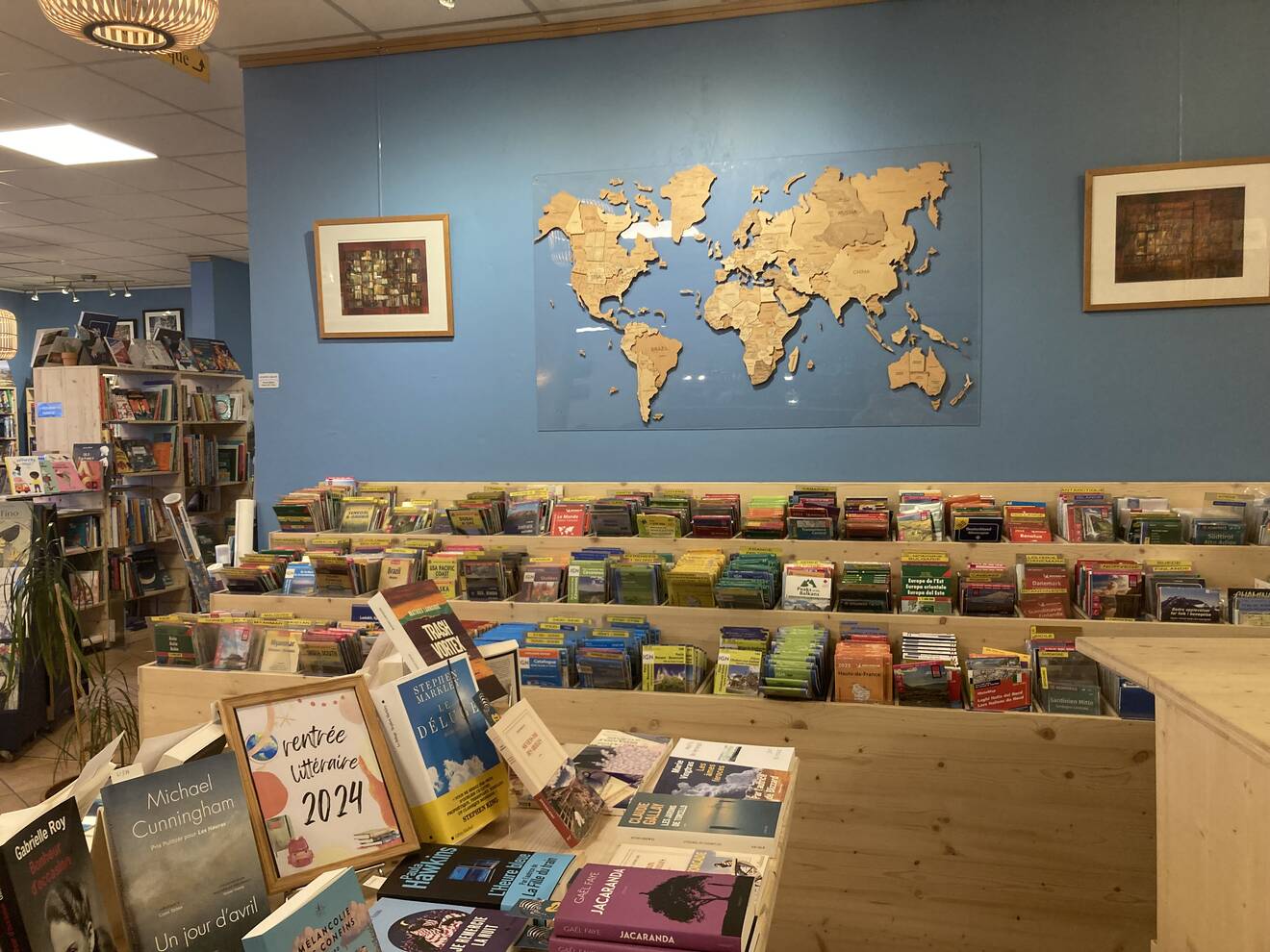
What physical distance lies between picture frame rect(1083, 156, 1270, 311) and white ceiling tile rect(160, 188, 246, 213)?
631cm

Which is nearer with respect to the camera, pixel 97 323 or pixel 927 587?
pixel 927 587

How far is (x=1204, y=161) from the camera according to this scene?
11.9ft

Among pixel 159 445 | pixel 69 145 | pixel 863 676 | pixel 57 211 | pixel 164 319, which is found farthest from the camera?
pixel 164 319

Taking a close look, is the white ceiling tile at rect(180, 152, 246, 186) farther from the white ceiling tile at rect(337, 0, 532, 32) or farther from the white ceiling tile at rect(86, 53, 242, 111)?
the white ceiling tile at rect(337, 0, 532, 32)

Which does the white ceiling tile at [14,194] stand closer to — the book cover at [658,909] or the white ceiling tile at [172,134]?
the white ceiling tile at [172,134]

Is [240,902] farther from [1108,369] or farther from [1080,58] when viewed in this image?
[1080,58]

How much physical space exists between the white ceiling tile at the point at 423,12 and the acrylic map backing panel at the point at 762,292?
29.6 inches

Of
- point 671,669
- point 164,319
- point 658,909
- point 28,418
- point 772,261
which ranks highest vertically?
point 164,319

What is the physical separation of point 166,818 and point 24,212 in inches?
335

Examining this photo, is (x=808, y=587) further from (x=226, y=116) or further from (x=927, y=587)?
(x=226, y=116)

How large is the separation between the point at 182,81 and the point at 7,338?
4090 mm

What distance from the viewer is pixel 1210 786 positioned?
166 centimetres

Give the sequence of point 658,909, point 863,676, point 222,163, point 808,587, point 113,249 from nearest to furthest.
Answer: point 658,909 < point 863,676 < point 808,587 < point 222,163 < point 113,249

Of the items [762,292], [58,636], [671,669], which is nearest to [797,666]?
[671,669]
